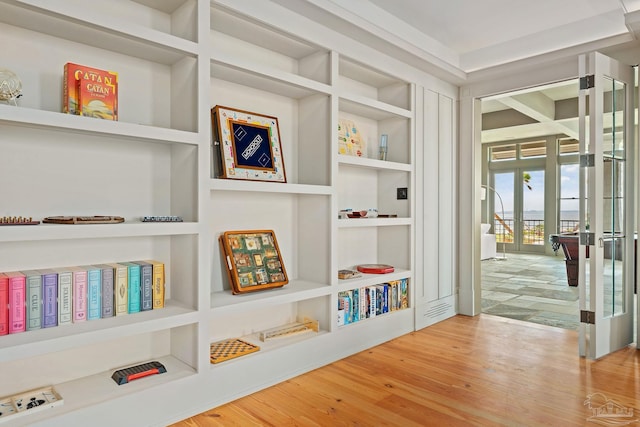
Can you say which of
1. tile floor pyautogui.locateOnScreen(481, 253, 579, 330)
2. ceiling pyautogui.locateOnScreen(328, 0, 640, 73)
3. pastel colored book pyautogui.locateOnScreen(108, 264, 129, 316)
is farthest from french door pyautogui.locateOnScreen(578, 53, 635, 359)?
pastel colored book pyautogui.locateOnScreen(108, 264, 129, 316)

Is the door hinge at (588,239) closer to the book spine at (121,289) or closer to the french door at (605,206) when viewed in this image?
the french door at (605,206)

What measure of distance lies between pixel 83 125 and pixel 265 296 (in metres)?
1.37

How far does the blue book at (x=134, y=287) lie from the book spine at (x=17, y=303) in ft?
1.45

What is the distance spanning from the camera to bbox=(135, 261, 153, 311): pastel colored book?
7.14ft

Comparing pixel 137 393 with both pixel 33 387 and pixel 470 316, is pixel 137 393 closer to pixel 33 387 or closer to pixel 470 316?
pixel 33 387

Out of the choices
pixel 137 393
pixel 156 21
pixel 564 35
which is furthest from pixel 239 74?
pixel 564 35

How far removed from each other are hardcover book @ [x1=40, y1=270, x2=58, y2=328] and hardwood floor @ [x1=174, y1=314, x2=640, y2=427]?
0.81 metres

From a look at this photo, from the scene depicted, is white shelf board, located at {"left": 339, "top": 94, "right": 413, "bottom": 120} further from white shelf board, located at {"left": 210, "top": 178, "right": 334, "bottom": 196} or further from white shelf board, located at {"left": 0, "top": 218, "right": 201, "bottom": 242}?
white shelf board, located at {"left": 0, "top": 218, "right": 201, "bottom": 242}

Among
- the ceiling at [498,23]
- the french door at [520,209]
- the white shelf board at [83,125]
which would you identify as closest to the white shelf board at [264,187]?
the white shelf board at [83,125]

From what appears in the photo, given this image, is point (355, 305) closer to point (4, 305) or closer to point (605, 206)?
point (605, 206)

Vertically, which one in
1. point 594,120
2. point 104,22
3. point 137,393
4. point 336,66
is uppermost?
point 336,66

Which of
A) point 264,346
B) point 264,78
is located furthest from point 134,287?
point 264,78

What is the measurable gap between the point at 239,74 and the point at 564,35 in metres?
2.79

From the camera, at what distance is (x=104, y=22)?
6.31 feet
